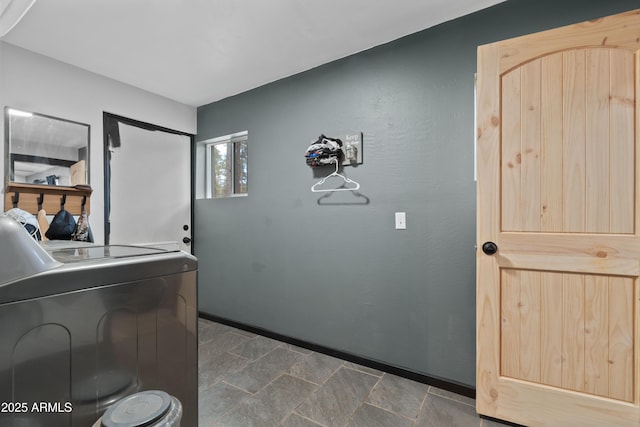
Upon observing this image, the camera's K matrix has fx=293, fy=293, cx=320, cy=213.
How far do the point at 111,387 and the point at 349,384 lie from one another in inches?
64.3

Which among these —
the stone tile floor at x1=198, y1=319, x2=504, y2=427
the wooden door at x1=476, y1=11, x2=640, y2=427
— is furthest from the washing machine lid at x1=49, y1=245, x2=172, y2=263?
the wooden door at x1=476, y1=11, x2=640, y2=427

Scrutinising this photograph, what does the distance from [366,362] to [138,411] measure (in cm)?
190

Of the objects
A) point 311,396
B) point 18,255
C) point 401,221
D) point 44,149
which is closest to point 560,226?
point 401,221

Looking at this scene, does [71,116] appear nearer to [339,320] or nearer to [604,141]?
[339,320]

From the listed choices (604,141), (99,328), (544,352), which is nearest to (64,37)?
(99,328)

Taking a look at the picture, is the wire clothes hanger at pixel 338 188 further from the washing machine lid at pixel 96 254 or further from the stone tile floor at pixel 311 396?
the washing machine lid at pixel 96 254

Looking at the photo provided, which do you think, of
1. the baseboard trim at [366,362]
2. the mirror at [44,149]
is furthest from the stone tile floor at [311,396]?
the mirror at [44,149]

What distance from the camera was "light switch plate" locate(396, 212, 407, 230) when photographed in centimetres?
215

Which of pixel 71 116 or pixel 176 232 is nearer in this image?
pixel 71 116

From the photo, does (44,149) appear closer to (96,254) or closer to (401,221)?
(96,254)

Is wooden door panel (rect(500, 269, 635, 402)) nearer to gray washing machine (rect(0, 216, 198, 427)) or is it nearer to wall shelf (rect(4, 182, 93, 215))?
gray washing machine (rect(0, 216, 198, 427))

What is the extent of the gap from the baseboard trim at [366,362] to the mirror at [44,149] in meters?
1.99

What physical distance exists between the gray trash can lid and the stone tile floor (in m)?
1.14

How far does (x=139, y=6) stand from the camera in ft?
6.01
